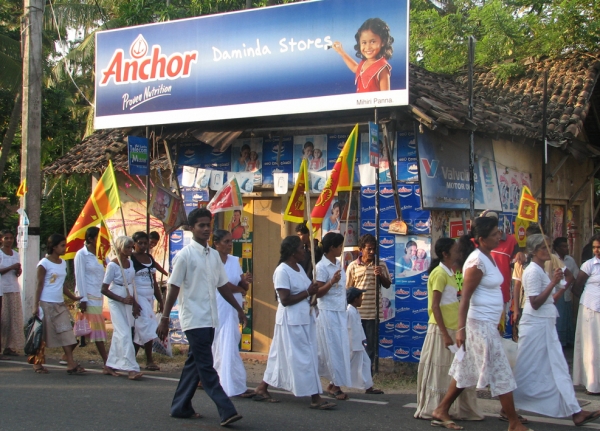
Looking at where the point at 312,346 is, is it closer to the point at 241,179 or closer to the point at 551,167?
the point at 241,179

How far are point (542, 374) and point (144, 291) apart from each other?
5224 millimetres

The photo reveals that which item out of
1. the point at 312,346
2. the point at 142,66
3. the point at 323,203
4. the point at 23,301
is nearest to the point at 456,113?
the point at 323,203

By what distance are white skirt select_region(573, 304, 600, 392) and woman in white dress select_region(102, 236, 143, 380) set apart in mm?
5218

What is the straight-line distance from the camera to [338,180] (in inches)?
360

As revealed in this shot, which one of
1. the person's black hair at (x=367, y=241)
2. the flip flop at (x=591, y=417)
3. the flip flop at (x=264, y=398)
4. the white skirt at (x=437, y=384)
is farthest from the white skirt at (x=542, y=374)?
the person's black hair at (x=367, y=241)

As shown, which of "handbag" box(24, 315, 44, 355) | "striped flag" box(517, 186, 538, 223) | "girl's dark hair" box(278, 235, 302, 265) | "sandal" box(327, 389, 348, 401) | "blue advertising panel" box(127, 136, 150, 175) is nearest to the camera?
"girl's dark hair" box(278, 235, 302, 265)

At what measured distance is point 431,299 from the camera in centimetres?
663

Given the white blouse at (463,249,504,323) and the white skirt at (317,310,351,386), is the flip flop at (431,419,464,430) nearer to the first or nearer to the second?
the white blouse at (463,249,504,323)

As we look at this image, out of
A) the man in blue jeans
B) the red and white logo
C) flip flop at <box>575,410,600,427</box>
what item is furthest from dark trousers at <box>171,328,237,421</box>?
the red and white logo

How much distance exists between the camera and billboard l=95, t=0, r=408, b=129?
9.46m

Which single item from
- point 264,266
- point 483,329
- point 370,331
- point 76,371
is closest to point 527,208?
point 370,331

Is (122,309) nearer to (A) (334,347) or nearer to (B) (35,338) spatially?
(B) (35,338)

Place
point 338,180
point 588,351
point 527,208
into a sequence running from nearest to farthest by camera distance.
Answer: point 588,351
point 527,208
point 338,180

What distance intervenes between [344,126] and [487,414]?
4720 millimetres
